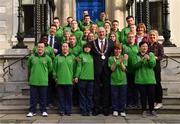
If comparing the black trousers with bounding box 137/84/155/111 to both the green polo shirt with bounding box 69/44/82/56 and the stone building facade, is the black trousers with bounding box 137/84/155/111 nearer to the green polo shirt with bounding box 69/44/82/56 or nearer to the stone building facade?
the green polo shirt with bounding box 69/44/82/56

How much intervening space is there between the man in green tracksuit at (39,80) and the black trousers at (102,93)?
1.24 m

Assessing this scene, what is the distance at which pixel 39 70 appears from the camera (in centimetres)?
1157

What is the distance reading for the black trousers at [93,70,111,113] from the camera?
11.7 m

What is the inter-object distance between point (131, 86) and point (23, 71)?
151 inches

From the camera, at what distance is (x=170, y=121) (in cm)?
1072

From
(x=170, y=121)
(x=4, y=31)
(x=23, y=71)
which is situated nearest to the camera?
(x=170, y=121)

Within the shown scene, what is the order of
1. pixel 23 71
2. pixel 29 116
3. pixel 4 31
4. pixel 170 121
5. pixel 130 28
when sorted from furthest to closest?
pixel 4 31
pixel 23 71
pixel 130 28
pixel 29 116
pixel 170 121

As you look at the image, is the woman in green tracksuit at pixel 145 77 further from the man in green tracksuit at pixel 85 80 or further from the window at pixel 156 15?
the window at pixel 156 15

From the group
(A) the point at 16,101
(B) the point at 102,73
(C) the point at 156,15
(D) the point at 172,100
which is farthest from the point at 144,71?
(C) the point at 156,15

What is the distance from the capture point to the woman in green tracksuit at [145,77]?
37.5 feet

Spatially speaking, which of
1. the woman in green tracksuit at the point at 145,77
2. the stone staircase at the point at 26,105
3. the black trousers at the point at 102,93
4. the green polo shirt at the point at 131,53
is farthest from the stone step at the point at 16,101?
the woman in green tracksuit at the point at 145,77

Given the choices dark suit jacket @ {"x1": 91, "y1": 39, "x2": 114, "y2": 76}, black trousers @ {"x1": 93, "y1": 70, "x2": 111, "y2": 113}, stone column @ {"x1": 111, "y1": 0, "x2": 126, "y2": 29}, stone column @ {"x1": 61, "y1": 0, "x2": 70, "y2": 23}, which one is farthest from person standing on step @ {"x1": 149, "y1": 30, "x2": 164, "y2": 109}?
stone column @ {"x1": 61, "y1": 0, "x2": 70, "y2": 23}

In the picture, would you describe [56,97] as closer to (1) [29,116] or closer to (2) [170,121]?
(1) [29,116]

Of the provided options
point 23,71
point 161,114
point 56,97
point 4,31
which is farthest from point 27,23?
point 161,114
